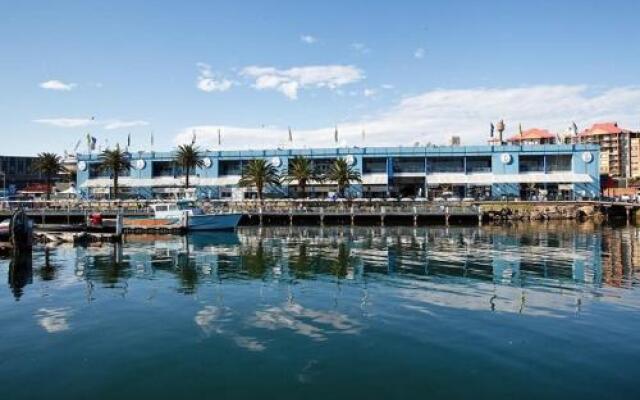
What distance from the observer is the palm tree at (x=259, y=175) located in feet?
313

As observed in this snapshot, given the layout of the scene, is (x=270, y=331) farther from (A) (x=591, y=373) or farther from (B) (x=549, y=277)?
(B) (x=549, y=277)

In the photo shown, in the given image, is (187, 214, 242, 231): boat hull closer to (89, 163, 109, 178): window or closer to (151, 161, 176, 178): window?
(151, 161, 176, 178): window

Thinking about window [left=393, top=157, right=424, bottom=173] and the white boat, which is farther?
window [left=393, top=157, right=424, bottom=173]

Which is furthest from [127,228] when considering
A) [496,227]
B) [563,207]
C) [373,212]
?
[563,207]

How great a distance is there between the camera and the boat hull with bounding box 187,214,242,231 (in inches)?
2552

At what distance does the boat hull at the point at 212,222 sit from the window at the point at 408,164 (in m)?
44.2

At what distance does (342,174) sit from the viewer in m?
94.8

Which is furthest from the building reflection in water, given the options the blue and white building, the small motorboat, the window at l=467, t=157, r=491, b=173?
the window at l=467, t=157, r=491, b=173

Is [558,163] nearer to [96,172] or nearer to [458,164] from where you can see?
[458,164]

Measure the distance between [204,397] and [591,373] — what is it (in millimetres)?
10179

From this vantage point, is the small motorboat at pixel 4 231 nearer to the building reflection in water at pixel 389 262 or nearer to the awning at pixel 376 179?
the building reflection in water at pixel 389 262

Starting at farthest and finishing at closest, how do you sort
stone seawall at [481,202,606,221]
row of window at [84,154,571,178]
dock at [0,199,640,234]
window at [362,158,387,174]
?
window at [362,158,387,174]
row of window at [84,154,571,178]
stone seawall at [481,202,606,221]
dock at [0,199,640,234]

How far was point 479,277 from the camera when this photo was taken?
3144 cm

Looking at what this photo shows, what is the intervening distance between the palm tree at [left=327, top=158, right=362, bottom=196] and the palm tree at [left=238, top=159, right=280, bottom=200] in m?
9.97
